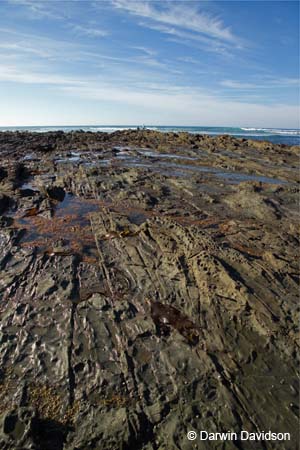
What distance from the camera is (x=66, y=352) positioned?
5.87 m

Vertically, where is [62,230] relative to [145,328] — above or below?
above

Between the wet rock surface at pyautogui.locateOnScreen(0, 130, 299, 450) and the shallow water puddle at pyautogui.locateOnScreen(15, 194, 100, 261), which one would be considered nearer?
the wet rock surface at pyautogui.locateOnScreen(0, 130, 299, 450)

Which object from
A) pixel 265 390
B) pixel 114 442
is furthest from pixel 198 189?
pixel 114 442

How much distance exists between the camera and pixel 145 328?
6.44 meters

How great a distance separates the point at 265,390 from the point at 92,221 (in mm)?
8979

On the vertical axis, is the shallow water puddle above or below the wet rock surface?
above

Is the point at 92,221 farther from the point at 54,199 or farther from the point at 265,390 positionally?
the point at 265,390

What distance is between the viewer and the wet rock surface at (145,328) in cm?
460

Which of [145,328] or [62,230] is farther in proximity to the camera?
[62,230]

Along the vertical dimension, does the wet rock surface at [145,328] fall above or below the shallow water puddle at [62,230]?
below

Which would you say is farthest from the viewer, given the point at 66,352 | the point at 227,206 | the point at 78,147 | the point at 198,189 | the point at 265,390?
the point at 78,147

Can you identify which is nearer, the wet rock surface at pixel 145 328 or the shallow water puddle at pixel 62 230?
the wet rock surface at pixel 145 328

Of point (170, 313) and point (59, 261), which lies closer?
point (170, 313)

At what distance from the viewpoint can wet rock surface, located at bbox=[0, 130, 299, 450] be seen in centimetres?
460
